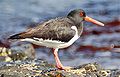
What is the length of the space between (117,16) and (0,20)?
415cm

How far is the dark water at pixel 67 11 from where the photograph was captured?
13344 millimetres

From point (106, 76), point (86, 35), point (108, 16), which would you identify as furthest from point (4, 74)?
point (108, 16)

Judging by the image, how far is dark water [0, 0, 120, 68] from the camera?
1334 cm

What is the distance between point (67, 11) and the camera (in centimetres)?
1862

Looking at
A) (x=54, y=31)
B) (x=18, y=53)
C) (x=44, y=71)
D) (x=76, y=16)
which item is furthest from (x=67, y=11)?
(x=44, y=71)

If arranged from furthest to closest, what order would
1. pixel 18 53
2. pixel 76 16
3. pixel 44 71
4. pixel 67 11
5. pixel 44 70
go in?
1. pixel 67 11
2. pixel 18 53
3. pixel 76 16
4. pixel 44 70
5. pixel 44 71

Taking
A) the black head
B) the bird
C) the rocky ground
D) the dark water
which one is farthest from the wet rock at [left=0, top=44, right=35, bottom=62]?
the bird

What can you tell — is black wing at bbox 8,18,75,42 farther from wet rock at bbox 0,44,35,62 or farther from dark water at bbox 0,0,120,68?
dark water at bbox 0,0,120,68

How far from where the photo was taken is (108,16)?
60.4 feet

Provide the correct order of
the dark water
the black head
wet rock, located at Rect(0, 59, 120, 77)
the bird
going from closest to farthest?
wet rock, located at Rect(0, 59, 120, 77)
the bird
the black head
the dark water

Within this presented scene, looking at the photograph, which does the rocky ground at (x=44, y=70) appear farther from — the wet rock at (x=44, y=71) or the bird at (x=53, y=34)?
the bird at (x=53, y=34)

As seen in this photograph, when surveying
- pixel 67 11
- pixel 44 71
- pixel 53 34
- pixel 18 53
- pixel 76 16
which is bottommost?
pixel 44 71

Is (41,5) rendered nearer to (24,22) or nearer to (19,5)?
(19,5)

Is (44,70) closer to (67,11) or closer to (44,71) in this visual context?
(44,71)
